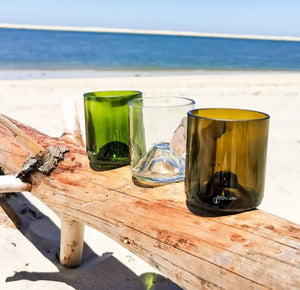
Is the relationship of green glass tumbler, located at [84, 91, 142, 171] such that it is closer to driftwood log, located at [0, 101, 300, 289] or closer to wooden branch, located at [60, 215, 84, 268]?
driftwood log, located at [0, 101, 300, 289]

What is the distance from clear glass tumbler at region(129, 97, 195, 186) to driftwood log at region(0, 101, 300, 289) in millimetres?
45

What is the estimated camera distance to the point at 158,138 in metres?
1.12

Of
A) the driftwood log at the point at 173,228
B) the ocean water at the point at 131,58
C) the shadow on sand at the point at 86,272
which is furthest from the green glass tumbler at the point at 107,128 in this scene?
the ocean water at the point at 131,58

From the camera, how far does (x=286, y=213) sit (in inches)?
80.4

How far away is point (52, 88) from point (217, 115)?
5978 mm

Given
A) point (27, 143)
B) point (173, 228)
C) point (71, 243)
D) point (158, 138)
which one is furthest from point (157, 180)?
point (71, 243)

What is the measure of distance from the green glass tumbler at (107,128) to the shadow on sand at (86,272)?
54 cm

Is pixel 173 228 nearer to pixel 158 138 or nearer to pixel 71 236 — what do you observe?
pixel 158 138

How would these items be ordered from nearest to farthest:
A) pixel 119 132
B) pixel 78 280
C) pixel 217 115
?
pixel 217 115 → pixel 119 132 → pixel 78 280

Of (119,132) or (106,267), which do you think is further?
(106,267)

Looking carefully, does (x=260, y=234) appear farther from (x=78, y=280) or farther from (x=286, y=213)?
(x=286, y=213)

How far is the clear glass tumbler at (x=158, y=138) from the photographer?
108cm

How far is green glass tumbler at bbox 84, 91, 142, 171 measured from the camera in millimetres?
1197

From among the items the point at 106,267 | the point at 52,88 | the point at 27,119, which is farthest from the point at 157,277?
the point at 52,88
